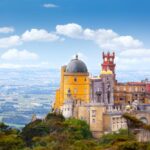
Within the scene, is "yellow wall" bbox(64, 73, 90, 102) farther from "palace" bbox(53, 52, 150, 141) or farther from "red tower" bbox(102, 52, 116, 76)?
"red tower" bbox(102, 52, 116, 76)

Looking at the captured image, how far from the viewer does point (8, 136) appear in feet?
184

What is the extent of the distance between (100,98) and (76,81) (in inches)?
136

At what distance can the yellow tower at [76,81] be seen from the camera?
2857 inches

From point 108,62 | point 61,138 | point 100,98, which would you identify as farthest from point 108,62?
point 61,138

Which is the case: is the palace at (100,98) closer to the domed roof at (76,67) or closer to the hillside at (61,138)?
the domed roof at (76,67)

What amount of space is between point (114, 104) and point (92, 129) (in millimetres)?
9639

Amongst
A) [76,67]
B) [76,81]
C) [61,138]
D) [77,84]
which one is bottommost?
[61,138]

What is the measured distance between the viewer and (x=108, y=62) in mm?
83188

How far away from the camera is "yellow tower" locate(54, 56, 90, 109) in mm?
72562

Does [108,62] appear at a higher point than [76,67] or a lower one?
higher

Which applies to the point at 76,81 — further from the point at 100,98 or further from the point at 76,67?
the point at 100,98

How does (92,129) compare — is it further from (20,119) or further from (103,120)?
(20,119)

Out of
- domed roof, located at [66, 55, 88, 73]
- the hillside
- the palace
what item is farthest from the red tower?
the hillside

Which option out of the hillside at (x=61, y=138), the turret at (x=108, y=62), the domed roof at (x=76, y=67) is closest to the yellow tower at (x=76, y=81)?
the domed roof at (x=76, y=67)
